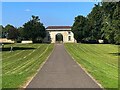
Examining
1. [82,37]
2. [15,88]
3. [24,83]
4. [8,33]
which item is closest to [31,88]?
[15,88]

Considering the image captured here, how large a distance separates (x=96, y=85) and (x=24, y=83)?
305cm

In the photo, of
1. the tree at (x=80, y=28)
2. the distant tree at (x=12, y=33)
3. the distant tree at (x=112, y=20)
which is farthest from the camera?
the distant tree at (x=12, y=33)

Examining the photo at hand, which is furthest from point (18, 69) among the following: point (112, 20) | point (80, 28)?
point (80, 28)

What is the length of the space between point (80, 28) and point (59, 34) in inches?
1804

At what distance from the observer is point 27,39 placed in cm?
14312

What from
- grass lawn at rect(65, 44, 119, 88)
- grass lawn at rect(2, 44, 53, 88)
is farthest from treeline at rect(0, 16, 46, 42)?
grass lawn at rect(2, 44, 53, 88)

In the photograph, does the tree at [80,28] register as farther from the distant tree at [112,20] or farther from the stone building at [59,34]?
the distant tree at [112,20]

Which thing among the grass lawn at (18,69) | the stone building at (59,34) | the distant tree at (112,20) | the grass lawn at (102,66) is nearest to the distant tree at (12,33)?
the stone building at (59,34)

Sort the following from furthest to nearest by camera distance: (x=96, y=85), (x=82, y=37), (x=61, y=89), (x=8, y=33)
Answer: (x=8, y=33)
(x=82, y=37)
(x=96, y=85)
(x=61, y=89)

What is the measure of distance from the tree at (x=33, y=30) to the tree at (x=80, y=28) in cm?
1321

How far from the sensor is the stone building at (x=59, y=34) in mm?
169125

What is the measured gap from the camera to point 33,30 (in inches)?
5384

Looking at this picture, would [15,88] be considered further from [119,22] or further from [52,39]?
[52,39]

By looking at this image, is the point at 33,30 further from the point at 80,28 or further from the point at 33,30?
the point at 80,28
